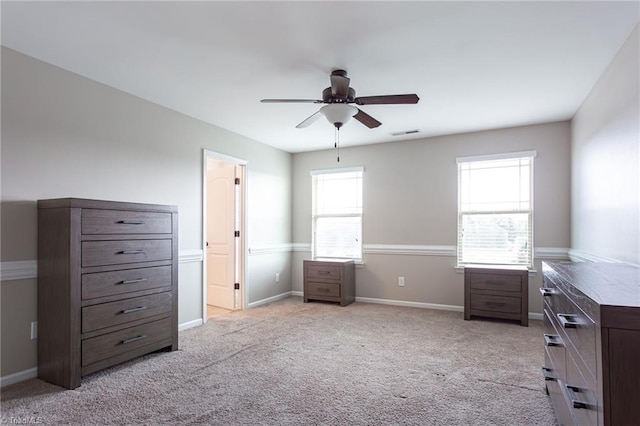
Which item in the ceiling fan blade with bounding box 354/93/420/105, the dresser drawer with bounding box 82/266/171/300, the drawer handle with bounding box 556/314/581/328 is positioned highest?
the ceiling fan blade with bounding box 354/93/420/105

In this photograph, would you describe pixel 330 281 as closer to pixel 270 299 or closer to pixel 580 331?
pixel 270 299

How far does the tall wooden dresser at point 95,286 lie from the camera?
2629mm

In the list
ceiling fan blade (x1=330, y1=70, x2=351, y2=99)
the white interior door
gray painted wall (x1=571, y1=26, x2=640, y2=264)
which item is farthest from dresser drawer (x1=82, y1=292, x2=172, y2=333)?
gray painted wall (x1=571, y1=26, x2=640, y2=264)

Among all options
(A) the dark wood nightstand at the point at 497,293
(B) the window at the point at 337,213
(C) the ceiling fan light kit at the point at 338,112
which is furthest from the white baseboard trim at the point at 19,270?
(A) the dark wood nightstand at the point at 497,293

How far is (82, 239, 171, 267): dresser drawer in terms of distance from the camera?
9.02ft

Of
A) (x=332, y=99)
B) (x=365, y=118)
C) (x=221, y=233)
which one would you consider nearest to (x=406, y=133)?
(x=365, y=118)

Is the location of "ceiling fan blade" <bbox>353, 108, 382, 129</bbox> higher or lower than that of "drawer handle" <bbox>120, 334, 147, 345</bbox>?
higher

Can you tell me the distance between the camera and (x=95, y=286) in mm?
2777

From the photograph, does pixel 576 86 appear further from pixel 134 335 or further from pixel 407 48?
pixel 134 335

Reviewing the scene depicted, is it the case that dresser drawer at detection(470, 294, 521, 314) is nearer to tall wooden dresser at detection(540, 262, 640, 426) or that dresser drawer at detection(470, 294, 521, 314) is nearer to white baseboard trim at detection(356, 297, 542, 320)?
white baseboard trim at detection(356, 297, 542, 320)

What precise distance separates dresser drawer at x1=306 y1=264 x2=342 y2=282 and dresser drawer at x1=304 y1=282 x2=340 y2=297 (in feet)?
0.30

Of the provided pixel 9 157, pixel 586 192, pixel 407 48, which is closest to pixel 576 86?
pixel 586 192

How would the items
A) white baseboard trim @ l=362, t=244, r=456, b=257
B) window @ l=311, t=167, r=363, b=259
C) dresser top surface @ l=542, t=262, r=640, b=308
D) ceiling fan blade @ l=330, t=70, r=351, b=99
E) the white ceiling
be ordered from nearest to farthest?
dresser top surface @ l=542, t=262, r=640, b=308 < the white ceiling < ceiling fan blade @ l=330, t=70, r=351, b=99 < white baseboard trim @ l=362, t=244, r=456, b=257 < window @ l=311, t=167, r=363, b=259

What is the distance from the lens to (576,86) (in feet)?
11.1
